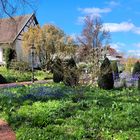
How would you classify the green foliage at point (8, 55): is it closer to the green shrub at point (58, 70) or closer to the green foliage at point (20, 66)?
the green foliage at point (20, 66)

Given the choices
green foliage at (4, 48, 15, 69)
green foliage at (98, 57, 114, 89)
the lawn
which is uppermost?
green foliage at (4, 48, 15, 69)

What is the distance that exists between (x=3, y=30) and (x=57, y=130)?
41.3 m

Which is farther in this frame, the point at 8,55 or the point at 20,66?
the point at 8,55

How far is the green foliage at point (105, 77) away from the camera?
66.5 feet

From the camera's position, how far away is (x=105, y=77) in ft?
67.4

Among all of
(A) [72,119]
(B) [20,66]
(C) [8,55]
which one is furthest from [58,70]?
(C) [8,55]

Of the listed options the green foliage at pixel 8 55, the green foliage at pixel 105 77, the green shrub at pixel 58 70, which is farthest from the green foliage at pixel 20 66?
the green foliage at pixel 105 77

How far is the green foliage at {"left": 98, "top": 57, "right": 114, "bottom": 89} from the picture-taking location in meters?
20.3

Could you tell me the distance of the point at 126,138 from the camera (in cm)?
810

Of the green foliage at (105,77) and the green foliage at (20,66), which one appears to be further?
the green foliage at (20,66)

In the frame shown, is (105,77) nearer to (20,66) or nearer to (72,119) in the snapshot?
(72,119)

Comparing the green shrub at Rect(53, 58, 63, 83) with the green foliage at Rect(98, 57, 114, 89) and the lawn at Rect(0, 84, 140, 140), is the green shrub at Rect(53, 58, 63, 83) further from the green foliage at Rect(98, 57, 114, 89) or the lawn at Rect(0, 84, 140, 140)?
the lawn at Rect(0, 84, 140, 140)

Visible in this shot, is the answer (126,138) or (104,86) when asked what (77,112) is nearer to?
(126,138)

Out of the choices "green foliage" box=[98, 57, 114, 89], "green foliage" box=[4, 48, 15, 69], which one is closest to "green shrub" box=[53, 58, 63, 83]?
"green foliage" box=[98, 57, 114, 89]
